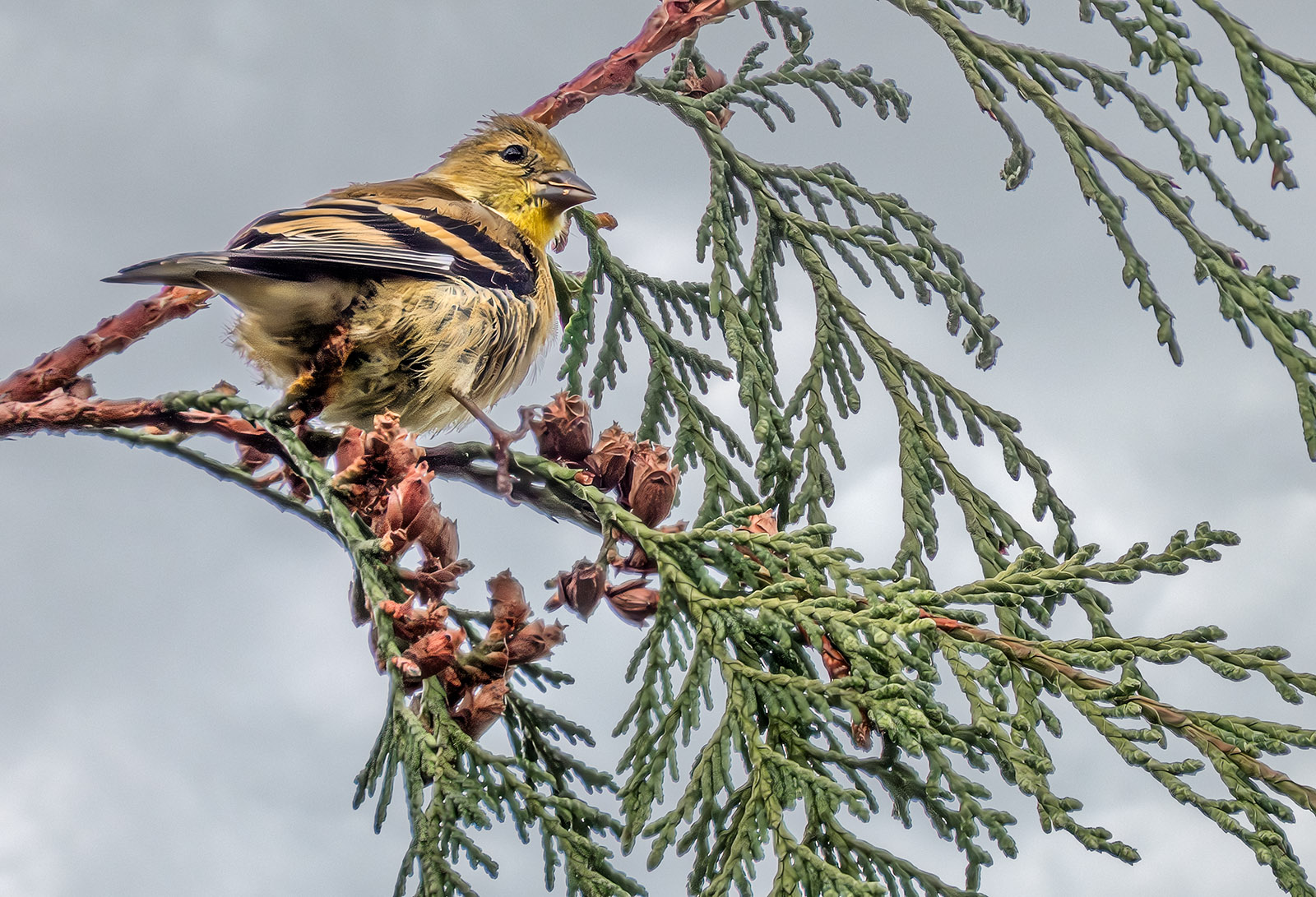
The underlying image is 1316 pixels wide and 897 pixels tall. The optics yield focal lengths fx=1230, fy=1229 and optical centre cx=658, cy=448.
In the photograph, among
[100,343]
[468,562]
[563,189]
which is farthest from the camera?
[563,189]

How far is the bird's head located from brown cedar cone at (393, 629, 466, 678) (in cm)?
177

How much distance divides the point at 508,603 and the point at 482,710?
0.18 metres

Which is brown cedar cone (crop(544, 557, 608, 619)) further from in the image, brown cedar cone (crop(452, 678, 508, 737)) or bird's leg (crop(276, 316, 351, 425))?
bird's leg (crop(276, 316, 351, 425))

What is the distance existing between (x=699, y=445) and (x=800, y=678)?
38.8 inches

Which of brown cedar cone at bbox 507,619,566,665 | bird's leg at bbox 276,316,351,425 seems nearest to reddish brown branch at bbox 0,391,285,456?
bird's leg at bbox 276,316,351,425

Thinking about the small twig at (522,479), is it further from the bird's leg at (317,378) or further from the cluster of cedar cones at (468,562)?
the bird's leg at (317,378)

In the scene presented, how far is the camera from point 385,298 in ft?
9.00

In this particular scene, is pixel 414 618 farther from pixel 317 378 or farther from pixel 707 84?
pixel 707 84

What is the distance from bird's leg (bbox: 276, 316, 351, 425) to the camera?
8.96 ft

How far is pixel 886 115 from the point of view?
11.0 ft

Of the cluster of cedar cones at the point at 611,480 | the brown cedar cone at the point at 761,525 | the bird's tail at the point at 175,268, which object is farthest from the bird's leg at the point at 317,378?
the brown cedar cone at the point at 761,525

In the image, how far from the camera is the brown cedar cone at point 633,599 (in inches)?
88.5

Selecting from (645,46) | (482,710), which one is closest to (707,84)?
(645,46)

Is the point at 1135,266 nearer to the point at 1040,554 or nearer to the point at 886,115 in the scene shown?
the point at 1040,554
